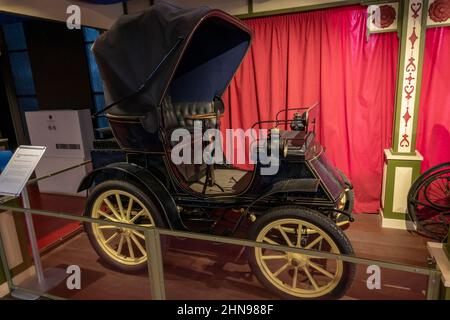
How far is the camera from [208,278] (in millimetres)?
2549

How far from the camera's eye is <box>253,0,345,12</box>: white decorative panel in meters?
3.42

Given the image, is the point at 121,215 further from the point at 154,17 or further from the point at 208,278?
the point at 154,17

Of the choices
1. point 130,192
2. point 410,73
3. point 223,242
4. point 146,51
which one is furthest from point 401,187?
point 146,51

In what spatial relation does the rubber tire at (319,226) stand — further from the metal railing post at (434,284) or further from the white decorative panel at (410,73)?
the white decorative panel at (410,73)

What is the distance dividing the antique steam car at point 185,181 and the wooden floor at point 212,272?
162 mm

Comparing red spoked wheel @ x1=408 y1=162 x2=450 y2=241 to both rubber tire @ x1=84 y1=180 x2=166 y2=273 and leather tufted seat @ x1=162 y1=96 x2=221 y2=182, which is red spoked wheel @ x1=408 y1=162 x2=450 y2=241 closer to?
leather tufted seat @ x1=162 y1=96 x2=221 y2=182

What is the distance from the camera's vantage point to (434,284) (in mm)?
1333

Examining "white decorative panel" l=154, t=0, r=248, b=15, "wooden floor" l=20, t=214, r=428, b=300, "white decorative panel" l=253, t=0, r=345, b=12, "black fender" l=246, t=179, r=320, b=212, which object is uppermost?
"white decorative panel" l=154, t=0, r=248, b=15

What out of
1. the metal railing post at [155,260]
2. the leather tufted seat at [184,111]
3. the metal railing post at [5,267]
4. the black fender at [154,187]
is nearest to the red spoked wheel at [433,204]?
the leather tufted seat at [184,111]

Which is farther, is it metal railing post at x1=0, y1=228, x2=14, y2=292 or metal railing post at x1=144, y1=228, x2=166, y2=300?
metal railing post at x1=0, y1=228, x2=14, y2=292

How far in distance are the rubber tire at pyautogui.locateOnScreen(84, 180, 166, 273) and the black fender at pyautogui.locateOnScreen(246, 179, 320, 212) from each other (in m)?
0.70

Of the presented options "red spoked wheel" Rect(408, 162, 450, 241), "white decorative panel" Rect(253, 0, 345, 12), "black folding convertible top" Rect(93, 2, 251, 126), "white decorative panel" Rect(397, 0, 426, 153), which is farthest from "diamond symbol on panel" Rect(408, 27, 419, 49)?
"black folding convertible top" Rect(93, 2, 251, 126)
